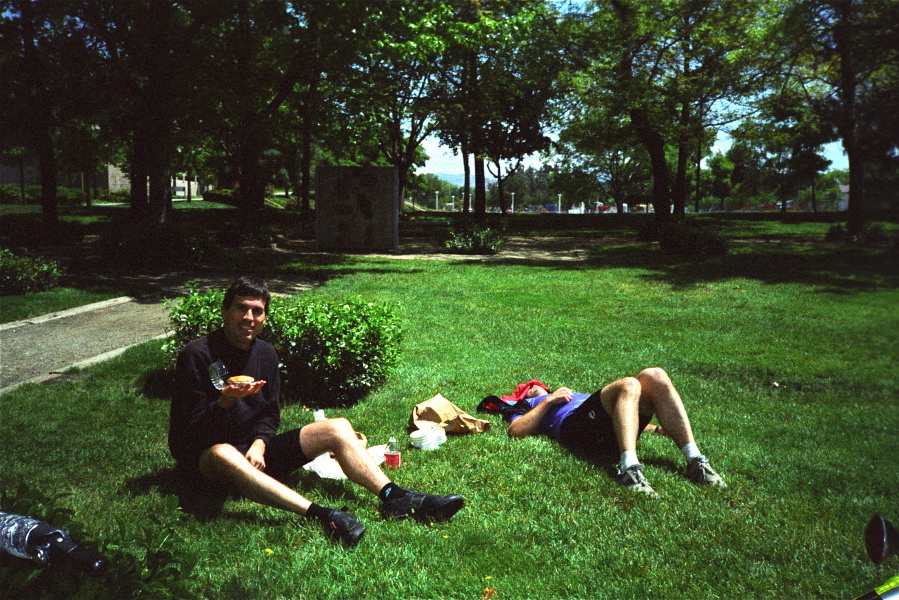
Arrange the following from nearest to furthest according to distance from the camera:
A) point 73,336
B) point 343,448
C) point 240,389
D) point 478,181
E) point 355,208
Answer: point 240,389
point 343,448
point 478,181
point 73,336
point 355,208

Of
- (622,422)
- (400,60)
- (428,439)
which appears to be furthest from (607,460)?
(400,60)

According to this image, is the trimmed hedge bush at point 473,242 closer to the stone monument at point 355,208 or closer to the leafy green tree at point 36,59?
the stone monument at point 355,208

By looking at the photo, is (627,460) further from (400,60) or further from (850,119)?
(850,119)

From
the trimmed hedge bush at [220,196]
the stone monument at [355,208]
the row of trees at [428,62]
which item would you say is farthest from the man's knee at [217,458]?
the trimmed hedge bush at [220,196]

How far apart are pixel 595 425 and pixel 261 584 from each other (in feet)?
7.09

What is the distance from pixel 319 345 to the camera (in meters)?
5.36

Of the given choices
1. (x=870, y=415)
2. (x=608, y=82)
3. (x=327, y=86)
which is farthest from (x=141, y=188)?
(x=870, y=415)

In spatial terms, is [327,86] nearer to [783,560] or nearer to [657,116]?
[783,560]

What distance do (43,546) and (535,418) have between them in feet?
9.94

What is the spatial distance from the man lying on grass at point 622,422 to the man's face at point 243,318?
1.77 metres

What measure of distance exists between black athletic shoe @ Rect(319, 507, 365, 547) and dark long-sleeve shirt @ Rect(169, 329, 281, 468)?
0.75 metres

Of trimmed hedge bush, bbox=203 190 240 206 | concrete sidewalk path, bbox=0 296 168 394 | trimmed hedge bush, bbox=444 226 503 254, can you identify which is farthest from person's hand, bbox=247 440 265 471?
trimmed hedge bush, bbox=203 190 240 206

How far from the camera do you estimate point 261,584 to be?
231 centimetres

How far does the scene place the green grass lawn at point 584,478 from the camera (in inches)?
33.3
